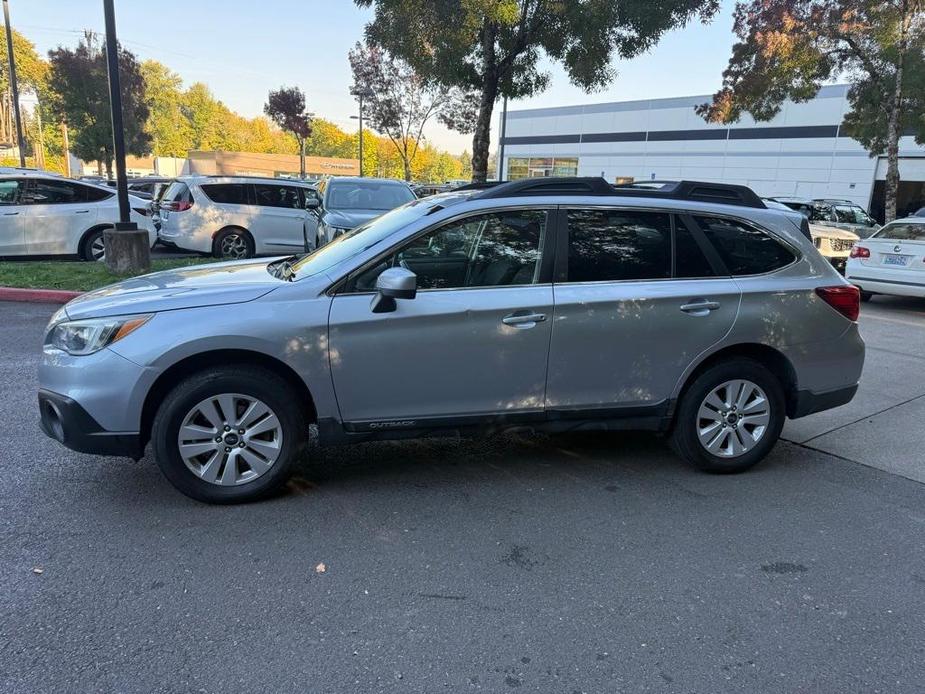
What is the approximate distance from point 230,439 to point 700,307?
283 cm

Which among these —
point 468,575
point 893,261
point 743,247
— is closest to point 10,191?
point 468,575

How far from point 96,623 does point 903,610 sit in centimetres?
339

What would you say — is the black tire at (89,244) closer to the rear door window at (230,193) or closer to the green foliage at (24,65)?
the rear door window at (230,193)

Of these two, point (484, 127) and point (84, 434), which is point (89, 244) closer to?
point (484, 127)

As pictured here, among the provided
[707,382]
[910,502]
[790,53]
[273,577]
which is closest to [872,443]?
[910,502]

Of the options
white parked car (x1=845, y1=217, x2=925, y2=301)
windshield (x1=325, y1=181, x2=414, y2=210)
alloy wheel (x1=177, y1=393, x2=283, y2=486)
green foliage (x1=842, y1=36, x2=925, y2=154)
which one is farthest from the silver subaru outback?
→ green foliage (x1=842, y1=36, x2=925, y2=154)

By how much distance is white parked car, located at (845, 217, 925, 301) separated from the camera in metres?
10.2

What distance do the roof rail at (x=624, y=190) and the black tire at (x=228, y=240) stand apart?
9.72 meters

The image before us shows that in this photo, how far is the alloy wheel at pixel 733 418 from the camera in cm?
420

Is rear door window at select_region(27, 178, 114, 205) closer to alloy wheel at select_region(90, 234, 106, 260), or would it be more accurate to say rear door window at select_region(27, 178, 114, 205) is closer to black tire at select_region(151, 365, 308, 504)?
alloy wheel at select_region(90, 234, 106, 260)

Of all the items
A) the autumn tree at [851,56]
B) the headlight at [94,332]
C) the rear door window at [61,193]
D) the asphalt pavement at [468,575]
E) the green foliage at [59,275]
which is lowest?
the asphalt pavement at [468,575]

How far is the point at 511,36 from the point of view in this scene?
40.6 ft

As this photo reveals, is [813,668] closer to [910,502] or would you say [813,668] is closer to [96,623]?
[910,502]

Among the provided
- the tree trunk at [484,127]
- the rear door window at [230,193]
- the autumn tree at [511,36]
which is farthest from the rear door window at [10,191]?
the tree trunk at [484,127]
